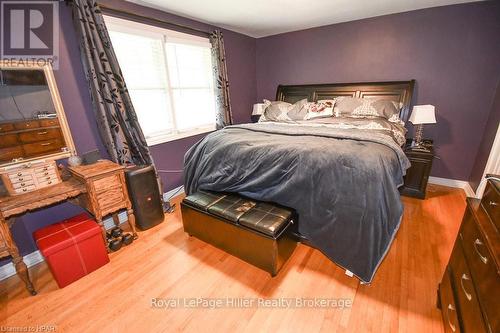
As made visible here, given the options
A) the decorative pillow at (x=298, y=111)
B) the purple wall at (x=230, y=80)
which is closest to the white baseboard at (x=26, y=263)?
the purple wall at (x=230, y=80)

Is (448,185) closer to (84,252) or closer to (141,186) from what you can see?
(141,186)

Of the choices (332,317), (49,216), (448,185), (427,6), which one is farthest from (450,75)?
(49,216)

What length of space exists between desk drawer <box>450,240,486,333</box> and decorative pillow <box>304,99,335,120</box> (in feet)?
7.55

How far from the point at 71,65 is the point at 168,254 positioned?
1.92 m

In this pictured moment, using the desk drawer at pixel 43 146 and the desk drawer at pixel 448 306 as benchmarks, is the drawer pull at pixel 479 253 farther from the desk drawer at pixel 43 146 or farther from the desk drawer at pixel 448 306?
the desk drawer at pixel 43 146

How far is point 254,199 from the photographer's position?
2.01m

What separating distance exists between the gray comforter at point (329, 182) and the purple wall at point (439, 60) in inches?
69.0

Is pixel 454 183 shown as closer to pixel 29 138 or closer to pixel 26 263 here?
pixel 29 138

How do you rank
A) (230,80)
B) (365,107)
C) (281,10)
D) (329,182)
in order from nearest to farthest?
(329,182), (281,10), (365,107), (230,80)

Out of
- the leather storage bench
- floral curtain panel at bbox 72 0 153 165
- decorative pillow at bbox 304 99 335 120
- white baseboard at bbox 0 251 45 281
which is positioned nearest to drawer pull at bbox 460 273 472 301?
the leather storage bench


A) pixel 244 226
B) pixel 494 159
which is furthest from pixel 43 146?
pixel 494 159

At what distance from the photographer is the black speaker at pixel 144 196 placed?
2.19 m

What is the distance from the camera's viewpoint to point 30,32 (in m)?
1.85

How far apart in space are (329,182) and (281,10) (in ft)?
7.78
